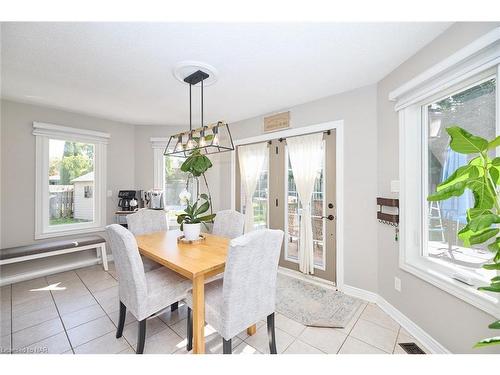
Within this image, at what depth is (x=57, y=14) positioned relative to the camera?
97 centimetres

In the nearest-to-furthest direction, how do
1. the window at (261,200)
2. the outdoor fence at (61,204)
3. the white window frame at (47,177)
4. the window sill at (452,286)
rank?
the window sill at (452,286), the white window frame at (47,177), the outdoor fence at (61,204), the window at (261,200)

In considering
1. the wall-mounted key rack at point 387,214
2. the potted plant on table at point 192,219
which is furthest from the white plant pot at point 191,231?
the wall-mounted key rack at point 387,214

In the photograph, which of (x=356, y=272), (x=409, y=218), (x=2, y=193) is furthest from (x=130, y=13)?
(x=2, y=193)

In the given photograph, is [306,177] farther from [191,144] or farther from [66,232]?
[66,232]

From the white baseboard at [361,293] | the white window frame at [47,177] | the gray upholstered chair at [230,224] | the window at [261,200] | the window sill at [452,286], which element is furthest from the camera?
the window at [261,200]

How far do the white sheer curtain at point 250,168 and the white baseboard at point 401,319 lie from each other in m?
1.75

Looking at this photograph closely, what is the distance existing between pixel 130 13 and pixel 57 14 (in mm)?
343

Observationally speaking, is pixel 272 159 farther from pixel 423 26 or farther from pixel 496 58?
pixel 496 58

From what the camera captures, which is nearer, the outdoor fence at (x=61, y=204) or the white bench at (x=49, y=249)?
the white bench at (x=49, y=249)

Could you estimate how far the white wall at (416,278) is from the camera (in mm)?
1365

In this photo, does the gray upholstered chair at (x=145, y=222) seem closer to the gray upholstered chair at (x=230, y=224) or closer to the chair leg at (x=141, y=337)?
the gray upholstered chair at (x=230, y=224)

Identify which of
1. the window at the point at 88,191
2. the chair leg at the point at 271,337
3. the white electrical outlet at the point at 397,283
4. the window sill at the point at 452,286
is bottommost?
the chair leg at the point at 271,337

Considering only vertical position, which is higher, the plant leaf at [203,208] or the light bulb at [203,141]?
the light bulb at [203,141]

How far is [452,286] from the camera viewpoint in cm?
147
